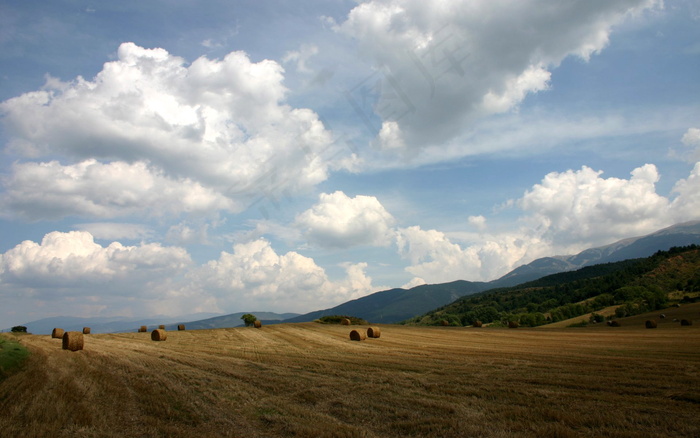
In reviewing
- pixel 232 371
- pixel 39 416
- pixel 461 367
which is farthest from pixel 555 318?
pixel 39 416

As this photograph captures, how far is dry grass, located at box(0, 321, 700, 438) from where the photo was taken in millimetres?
8641

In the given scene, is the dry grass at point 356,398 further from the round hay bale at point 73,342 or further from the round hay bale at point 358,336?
the round hay bale at point 358,336

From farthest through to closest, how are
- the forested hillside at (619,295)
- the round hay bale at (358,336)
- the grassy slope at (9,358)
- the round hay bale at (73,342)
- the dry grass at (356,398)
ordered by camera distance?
the forested hillside at (619,295) < the round hay bale at (358,336) < the round hay bale at (73,342) < the grassy slope at (9,358) < the dry grass at (356,398)

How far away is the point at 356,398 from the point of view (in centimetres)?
1158

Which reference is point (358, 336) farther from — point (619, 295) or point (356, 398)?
point (619, 295)

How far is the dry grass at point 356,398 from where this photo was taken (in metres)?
8.64

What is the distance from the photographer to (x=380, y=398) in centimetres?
1153

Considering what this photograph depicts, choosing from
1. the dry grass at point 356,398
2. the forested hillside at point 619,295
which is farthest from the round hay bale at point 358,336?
the forested hillside at point 619,295

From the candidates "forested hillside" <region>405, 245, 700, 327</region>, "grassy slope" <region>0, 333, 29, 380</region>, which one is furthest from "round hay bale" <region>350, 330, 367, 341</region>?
"forested hillside" <region>405, 245, 700, 327</region>

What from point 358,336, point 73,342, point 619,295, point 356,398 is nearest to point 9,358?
point 73,342

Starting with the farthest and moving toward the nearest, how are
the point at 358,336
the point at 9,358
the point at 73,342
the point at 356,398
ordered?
the point at 358,336
the point at 73,342
the point at 9,358
the point at 356,398

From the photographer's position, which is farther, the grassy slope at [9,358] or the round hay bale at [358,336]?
the round hay bale at [358,336]

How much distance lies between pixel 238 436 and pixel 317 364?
10248 millimetres

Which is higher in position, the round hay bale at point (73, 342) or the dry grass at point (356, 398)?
the round hay bale at point (73, 342)
